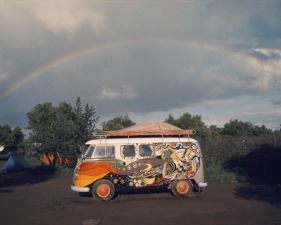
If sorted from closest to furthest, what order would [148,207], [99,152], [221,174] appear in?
[148,207], [99,152], [221,174]

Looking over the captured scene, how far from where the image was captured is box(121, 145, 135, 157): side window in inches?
481

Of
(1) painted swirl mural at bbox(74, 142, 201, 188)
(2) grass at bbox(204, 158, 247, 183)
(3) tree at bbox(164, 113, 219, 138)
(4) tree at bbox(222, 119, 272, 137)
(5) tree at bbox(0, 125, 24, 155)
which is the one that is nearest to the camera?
(1) painted swirl mural at bbox(74, 142, 201, 188)

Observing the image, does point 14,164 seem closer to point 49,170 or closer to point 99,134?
point 49,170

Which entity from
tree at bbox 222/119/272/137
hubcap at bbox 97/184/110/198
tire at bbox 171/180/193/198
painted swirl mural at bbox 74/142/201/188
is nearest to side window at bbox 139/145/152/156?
painted swirl mural at bbox 74/142/201/188

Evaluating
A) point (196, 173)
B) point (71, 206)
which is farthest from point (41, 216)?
point (196, 173)

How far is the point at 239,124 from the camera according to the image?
158ft

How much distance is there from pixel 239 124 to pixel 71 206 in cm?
4164

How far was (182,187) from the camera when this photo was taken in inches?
493

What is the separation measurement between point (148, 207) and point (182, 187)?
2300 millimetres

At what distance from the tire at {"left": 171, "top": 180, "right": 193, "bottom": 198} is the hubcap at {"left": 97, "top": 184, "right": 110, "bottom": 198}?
2.81 meters

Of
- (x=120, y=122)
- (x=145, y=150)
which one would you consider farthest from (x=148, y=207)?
(x=120, y=122)

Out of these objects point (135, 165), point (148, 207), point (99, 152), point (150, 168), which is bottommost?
point (148, 207)

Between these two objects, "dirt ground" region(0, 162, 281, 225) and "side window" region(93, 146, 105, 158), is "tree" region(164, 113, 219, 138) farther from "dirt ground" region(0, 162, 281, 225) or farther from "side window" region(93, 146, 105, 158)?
"side window" region(93, 146, 105, 158)

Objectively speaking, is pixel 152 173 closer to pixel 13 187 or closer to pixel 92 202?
pixel 92 202
